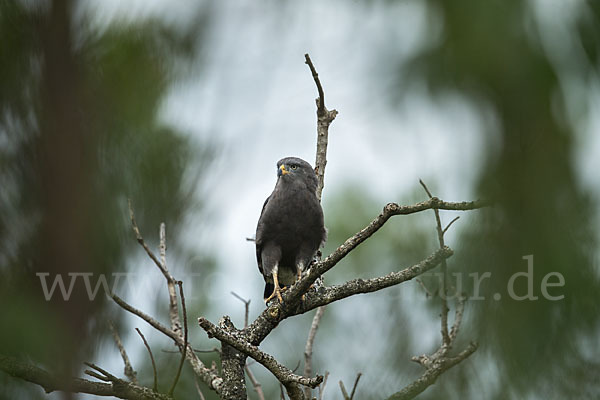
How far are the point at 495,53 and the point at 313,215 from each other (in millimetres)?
3854

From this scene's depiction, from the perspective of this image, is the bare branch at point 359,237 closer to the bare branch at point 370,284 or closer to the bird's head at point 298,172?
the bare branch at point 370,284

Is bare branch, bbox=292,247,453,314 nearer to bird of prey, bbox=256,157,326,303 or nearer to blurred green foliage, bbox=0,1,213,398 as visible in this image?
bird of prey, bbox=256,157,326,303

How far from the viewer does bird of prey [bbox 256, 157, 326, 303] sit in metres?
5.04

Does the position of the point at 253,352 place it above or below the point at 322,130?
below

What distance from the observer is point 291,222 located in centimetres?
505

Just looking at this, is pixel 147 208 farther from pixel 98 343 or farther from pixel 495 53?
pixel 495 53

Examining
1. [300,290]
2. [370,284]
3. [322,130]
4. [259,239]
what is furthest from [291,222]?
[370,284]

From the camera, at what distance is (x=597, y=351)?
146 centimetres

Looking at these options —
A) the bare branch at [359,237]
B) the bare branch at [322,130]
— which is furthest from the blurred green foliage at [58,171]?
the bare branch at [322,130]

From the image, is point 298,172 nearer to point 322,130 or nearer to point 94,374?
point 322,130

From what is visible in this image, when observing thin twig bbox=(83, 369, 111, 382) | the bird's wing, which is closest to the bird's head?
the bird's wing

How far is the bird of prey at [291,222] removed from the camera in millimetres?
5039

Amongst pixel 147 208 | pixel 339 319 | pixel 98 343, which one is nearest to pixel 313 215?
pixel 147 208

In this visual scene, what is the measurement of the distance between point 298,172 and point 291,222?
43 cm
